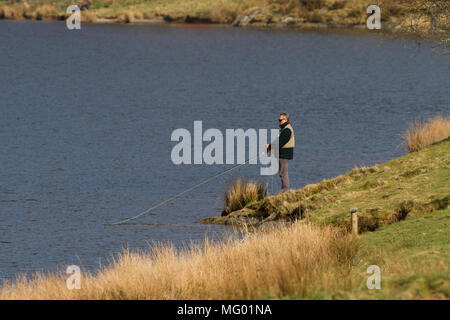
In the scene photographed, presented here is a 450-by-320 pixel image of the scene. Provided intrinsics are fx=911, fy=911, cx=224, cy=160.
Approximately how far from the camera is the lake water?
80.0ft

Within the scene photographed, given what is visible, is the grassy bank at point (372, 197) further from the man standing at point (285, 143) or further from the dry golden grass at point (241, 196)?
the man standing at point (285, 143)

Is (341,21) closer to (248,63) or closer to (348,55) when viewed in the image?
(348,55)

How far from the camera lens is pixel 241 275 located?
1205 cm

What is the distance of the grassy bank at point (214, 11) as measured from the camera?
382 ft

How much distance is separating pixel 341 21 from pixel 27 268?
3903 inches

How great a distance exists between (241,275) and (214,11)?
113 m

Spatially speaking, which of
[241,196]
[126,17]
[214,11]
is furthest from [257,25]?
[241,196]

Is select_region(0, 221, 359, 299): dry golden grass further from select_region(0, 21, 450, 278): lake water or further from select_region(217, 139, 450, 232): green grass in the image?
select_region(0, 21, 450, 278): lake water

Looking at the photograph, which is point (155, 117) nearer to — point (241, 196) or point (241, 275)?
point (241, 196)

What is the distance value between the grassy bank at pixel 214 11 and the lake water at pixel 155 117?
456 inches

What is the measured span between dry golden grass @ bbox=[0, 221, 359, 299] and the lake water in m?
6.65

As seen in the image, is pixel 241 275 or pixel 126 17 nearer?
pixel 241 275

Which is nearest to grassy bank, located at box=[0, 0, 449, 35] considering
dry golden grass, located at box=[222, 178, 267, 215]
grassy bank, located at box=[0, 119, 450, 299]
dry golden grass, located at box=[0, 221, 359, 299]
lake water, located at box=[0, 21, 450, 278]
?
lake water, located at box=[0, 21, 450, 278]

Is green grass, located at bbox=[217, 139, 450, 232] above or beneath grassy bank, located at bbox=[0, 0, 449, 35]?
beneath
